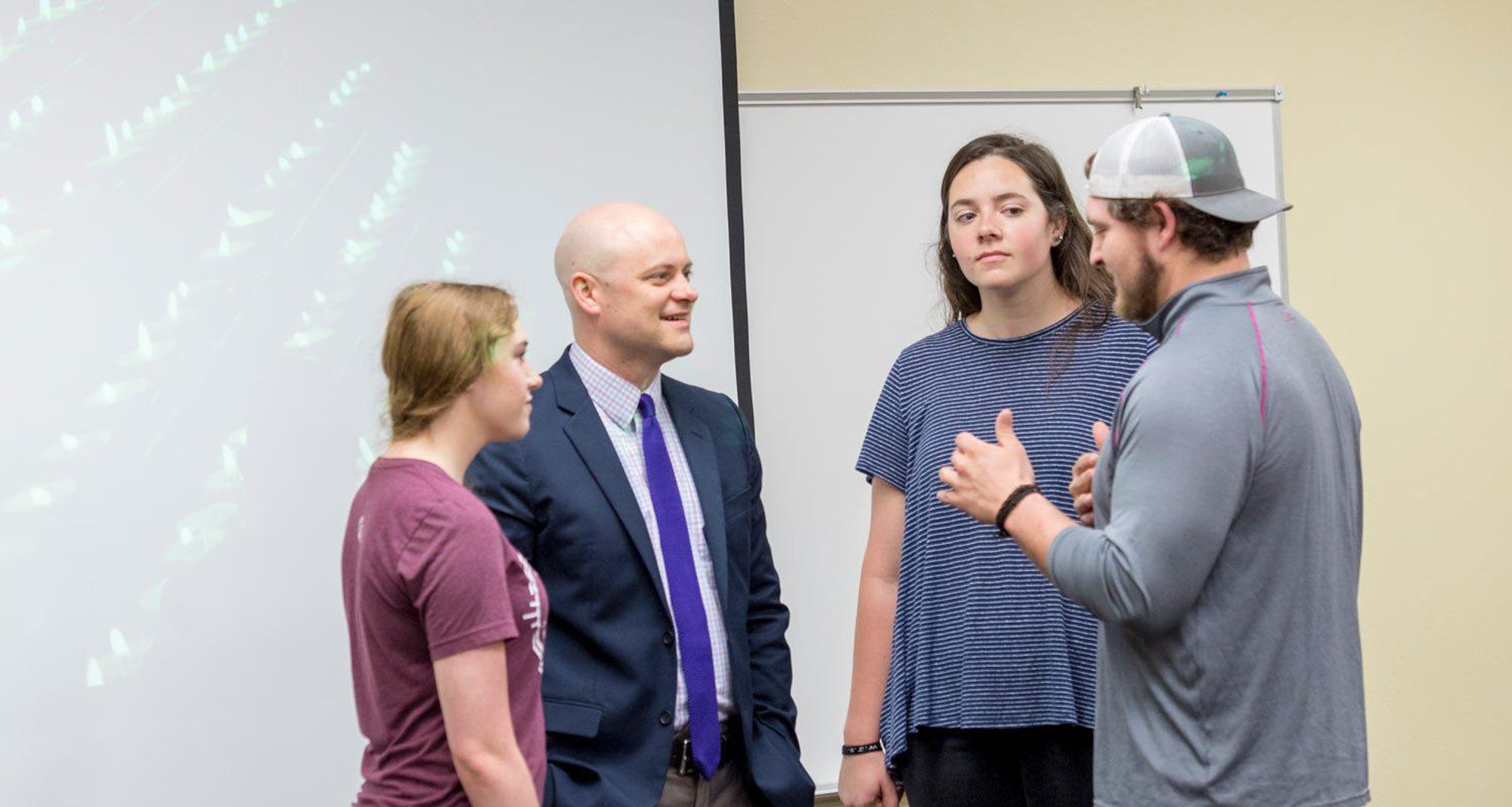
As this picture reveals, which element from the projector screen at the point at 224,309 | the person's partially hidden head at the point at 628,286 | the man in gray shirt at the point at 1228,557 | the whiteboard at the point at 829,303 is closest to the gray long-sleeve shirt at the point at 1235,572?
the man in gray shirt at the point at 1228,557

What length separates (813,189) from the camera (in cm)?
289

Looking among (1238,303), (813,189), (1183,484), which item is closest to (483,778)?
(1183,484)

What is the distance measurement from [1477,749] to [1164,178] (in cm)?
247

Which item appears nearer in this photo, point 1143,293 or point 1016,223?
point 1143,293

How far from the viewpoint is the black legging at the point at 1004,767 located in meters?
1.82

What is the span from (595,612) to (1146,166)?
862 mm

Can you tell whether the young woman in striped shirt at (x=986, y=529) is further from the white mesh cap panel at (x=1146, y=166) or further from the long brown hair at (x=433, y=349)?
the long brown hair at (x=433, y=349)

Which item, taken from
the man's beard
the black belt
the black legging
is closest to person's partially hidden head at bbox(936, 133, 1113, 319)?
the man's beard

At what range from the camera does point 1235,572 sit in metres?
1.38

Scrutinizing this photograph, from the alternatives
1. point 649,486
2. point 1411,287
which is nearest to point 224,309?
point 649,486

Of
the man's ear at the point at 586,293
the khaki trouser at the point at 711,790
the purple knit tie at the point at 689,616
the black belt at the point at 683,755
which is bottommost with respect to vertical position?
the khaki trouser at the point at 711,790

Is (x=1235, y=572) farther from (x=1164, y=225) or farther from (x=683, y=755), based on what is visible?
(x=683, y=755)

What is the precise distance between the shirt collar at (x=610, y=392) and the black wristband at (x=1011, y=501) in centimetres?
59

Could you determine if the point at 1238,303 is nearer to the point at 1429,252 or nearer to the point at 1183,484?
the point at 1183,484
